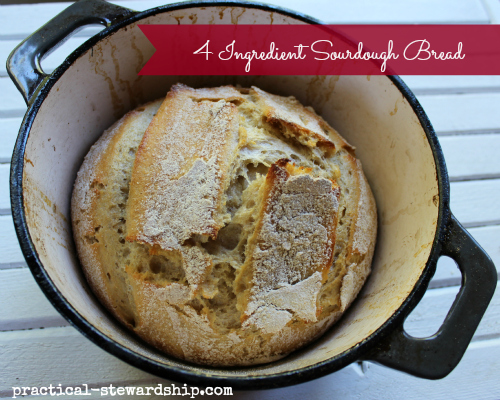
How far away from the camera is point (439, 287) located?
4.38ft

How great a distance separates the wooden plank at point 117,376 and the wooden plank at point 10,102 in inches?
27.8

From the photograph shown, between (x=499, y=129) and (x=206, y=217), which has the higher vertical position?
(x=499, y=129)

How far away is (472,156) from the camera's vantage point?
58.2 inches

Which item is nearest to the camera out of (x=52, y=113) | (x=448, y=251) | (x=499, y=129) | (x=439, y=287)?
(x=448, y=251)

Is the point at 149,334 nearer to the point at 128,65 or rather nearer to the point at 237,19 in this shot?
the point at 128,65

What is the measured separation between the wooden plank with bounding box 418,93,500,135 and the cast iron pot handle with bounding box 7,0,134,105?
1.09 m

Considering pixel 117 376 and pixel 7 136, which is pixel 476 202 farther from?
pixel 7 136

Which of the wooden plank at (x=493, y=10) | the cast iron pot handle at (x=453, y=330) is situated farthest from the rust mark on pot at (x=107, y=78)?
the wooden plank at (x=493, y=10)

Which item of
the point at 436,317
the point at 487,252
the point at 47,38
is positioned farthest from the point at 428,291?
the point at 47,38

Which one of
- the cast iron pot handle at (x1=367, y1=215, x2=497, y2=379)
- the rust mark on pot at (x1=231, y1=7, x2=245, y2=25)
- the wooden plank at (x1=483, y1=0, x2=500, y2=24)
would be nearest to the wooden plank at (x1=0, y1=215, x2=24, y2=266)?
the rust mark on pot at (x1=231, y1=7, x2=245, y2=25)

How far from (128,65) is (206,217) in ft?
1.80

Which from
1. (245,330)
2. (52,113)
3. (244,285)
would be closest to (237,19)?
(52,113)

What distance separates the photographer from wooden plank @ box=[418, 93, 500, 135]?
151 centimetres

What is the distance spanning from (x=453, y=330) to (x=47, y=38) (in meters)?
1.13
